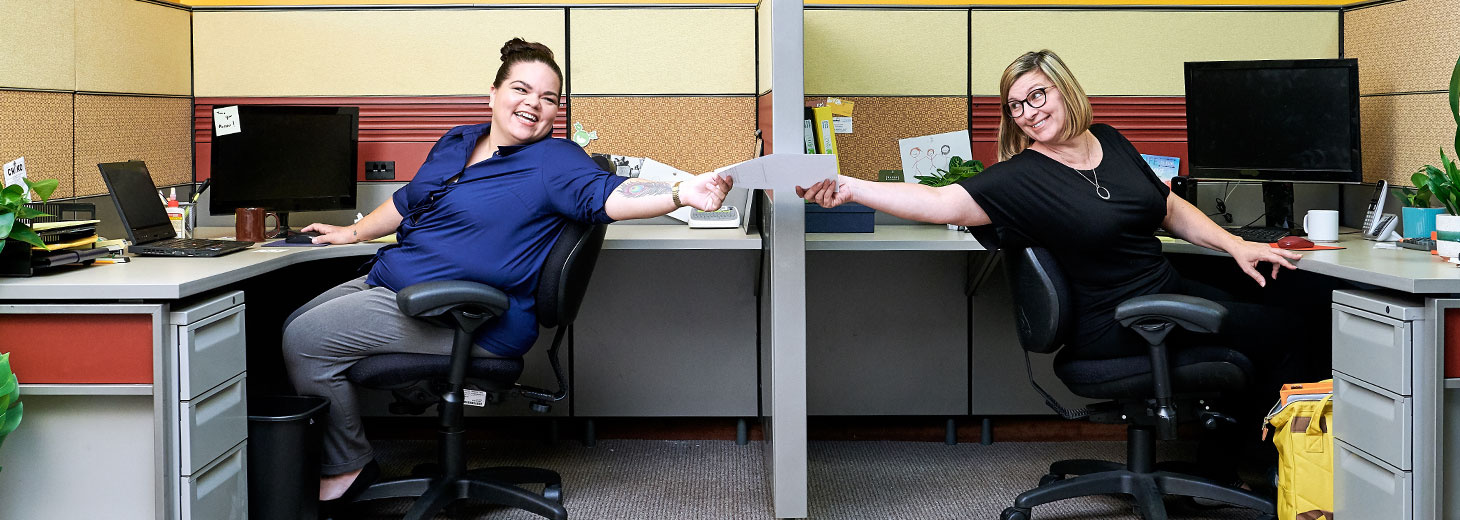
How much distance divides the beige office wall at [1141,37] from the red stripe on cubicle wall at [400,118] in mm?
1178

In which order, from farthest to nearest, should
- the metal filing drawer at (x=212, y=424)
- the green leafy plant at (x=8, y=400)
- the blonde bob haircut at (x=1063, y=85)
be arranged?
1. the blonde bob haircut at (x=1063, y=85)
2. the metal filing drawer at (x=212, y=424)
3. the green leafy plant at (x=8, y=400)

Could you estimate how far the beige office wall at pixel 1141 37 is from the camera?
10.1ft

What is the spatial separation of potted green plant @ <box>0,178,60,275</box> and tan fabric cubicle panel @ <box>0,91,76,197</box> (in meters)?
0.48

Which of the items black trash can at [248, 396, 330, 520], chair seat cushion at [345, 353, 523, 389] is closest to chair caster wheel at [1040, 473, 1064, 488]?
chair seat cushion at [345, 353, 523, 389]

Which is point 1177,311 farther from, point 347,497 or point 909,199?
point 347,497

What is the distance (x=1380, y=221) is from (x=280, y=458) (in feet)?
7.90

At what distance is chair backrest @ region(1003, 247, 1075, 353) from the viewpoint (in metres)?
2.18

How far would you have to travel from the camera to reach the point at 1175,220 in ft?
7.98

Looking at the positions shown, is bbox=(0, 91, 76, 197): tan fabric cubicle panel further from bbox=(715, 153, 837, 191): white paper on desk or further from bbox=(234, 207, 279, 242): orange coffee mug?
bbox=(715, 153, 837, 191): white paper on desk

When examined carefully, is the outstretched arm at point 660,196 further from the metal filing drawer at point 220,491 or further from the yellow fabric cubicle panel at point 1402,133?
the yellow fabric cubicle panel at point 1402,133

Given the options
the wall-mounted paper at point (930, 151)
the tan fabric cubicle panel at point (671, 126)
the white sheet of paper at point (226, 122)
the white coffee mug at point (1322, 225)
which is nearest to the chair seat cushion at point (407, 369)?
the white sheet of paper at point (226, 122)

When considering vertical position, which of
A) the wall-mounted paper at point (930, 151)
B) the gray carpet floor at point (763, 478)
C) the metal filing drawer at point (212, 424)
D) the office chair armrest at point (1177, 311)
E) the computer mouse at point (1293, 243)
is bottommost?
the gray carpet floor at point (763, 478)

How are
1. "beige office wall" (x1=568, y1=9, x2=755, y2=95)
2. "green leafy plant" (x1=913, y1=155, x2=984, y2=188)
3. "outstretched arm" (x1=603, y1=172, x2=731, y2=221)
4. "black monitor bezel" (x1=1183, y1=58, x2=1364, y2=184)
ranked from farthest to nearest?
"beige office wall" (x1=568, y1=9, x2=755, y2=95), "green leafy plant" (x1=913, y1=155, x2=984, y2=188), "black monitor bezel" (x1=1183, y1=58, x2=1364, y2=184), "outstretched arm" (x1=603, y1=172, x2=731, y2=221)

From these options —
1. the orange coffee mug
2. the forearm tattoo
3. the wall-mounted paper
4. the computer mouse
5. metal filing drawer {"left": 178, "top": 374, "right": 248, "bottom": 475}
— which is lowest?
metal filing drawer {"left": 178, "top": 374, "right": 248, "bottom": 475}
